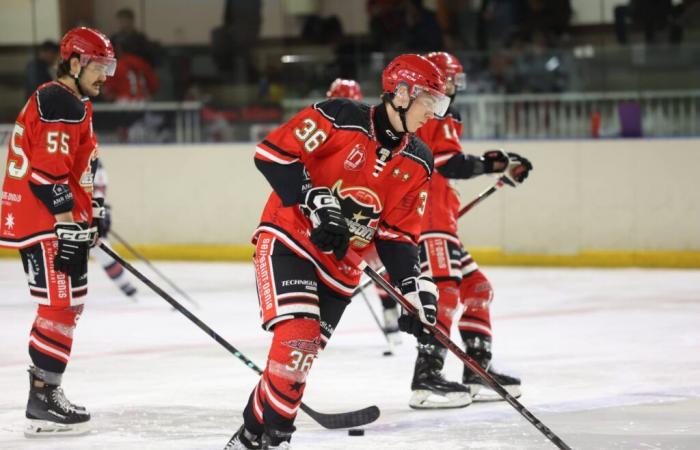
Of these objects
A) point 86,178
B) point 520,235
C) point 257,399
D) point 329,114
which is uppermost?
point 329,114

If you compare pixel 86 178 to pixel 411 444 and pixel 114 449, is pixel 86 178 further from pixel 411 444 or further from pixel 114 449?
pixel 411 444

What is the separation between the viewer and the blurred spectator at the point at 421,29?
34.3 feet

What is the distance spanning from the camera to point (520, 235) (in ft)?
31.5

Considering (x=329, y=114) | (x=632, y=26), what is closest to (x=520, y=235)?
(x=632, y=26)

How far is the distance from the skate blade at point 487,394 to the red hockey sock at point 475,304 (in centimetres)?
21

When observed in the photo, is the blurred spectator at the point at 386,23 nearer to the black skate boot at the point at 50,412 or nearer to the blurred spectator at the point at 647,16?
the blurred spectator at the point at 647,16

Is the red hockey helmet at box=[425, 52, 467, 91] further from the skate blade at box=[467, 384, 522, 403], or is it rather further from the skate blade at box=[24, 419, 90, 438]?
the skate blade at box=[24, 419, 90, 438]

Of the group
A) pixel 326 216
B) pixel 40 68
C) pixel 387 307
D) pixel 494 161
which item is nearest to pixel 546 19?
pixel 40 68

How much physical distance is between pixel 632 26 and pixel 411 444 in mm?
6334

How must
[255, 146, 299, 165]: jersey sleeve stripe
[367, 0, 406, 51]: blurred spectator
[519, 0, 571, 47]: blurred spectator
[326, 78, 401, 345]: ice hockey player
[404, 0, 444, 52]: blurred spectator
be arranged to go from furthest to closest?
1. [367, 0, 406, 51]: blurred spectator
2. [404, 0, 444, 52]: blurred spectator
3. [519, 0, 571, 47]: blurred spectator
4. [326, 78, 401, 345]: ice hockey player
5. [255, 146, 299, 165]: jersey sleeve stripe

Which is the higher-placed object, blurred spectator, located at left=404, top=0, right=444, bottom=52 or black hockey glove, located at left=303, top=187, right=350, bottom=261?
blurred spectator, located at left=404, top=0, right=444, bottom=52

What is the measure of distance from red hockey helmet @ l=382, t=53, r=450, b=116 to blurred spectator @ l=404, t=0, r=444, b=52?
6.74 metres

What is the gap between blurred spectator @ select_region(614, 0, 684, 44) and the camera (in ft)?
32.4

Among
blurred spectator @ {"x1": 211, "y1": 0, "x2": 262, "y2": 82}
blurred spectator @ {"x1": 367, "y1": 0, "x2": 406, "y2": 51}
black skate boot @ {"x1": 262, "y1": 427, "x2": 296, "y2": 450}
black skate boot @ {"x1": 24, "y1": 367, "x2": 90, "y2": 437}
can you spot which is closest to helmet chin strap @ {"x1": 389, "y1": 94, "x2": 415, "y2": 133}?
black skate boot @ {"x1": 262, "y1": 427, "x2": 296, "y2": 450}
